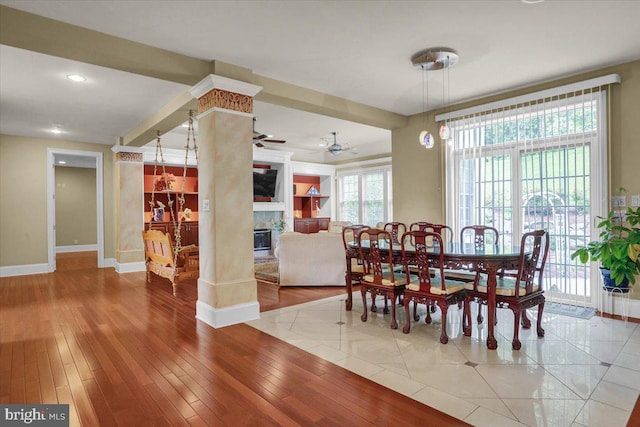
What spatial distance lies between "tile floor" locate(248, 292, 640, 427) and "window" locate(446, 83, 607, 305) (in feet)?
3.17

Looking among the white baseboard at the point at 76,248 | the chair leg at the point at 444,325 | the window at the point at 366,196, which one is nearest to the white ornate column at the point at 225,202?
the chair leg at the point at 444,325

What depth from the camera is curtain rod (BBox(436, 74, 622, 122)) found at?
4090 mm

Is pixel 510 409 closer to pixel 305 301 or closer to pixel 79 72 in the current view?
pixel 305 301

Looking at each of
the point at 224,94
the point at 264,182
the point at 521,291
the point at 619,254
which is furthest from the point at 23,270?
the point at 619,254

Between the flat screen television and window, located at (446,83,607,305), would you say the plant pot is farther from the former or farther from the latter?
the flat screen television

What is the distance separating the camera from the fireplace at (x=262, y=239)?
31.8 feet

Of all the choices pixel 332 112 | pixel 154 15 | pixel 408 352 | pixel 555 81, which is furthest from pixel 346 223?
pixel 154 15

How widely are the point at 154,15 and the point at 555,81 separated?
4.64 meters

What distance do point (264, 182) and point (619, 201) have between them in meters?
7.65

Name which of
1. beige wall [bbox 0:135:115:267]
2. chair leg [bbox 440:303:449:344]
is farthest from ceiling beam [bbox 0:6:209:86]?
beige wall [bbox 0:135:115:267]

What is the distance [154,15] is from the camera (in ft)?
9.65

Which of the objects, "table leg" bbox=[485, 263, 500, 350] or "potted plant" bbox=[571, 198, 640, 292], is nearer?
"table leg" bbox=[485, 263, 500, 350]

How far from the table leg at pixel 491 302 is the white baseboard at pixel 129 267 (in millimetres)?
6912

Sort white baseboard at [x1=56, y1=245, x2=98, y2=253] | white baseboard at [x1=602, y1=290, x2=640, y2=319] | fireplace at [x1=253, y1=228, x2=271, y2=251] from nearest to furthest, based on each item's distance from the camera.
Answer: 1. white baseboard at [x1=602, y1=290, x2=640, y2=319]
2. fireplace at [x1=253, y1=228, x2=271, y2=251]
3. white baseboard at [x1=56, y1=245, x2=98, y2=253]
